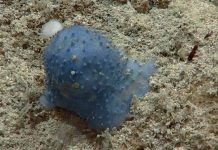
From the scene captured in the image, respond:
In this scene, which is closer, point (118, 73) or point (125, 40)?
point (118, 73)

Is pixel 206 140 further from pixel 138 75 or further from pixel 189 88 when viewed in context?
pixel 138 75

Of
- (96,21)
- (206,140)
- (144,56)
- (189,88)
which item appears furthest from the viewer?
(96,21)

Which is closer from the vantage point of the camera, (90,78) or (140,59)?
(90,78)

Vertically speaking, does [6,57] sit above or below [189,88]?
below

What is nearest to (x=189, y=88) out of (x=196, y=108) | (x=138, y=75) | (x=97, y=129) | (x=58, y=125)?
(x=196, y=108)
